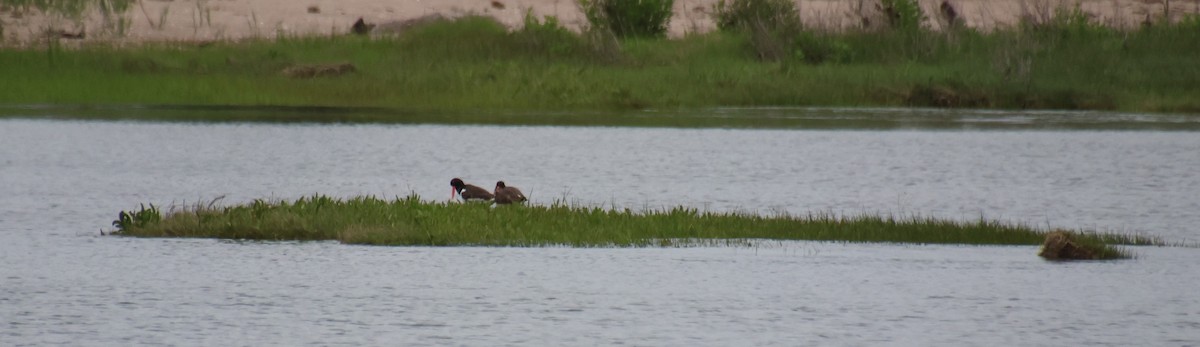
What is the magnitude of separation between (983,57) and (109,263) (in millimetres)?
39989

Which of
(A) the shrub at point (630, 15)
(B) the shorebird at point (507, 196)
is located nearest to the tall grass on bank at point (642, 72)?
(A) the shrub at point (630, 15)

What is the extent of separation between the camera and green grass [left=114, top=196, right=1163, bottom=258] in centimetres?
2264

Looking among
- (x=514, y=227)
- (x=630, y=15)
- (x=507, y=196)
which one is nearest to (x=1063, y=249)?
(x=514, y=227)

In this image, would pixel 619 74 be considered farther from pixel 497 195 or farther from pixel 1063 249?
pixel 1063 249

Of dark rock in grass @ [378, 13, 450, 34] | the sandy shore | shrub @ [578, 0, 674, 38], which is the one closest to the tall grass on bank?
shrub @ [578, 0, 674, 38]

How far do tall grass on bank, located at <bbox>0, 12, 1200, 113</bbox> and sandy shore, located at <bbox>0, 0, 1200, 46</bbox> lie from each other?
22.5ft

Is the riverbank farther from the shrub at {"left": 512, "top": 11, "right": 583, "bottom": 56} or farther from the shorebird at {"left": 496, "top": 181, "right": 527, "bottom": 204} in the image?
the shorebird at {"left": 496, "top": 181, "right": 527, "bottom": 204}

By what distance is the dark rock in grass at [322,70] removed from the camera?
56.2 m

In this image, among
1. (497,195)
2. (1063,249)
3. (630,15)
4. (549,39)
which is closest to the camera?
(1063,249)

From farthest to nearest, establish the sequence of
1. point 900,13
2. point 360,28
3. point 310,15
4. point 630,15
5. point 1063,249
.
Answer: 1. point 310,15
2. point 360,28
3. point 630,15
4. point 900,13
5. point 1063,249

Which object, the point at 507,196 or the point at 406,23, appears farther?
the point at 406,23

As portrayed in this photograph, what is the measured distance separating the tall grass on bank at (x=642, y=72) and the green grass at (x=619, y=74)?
49 mm

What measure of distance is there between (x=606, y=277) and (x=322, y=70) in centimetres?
3679

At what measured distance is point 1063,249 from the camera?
21.8 meters
